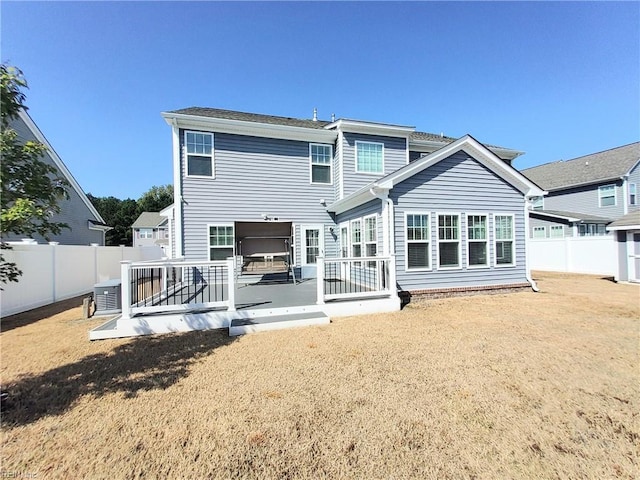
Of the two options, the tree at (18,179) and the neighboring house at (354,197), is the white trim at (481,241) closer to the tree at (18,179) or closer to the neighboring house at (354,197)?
the neighboring house at (354,197)

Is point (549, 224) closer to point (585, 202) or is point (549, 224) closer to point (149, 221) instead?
point (585, 202)

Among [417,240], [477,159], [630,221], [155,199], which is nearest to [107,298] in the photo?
[417,240]

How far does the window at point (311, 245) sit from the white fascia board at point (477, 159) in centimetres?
416

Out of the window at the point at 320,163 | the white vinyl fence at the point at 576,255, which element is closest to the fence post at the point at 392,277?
the window at the point at 320,163

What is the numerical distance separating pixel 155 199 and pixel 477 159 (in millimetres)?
56901

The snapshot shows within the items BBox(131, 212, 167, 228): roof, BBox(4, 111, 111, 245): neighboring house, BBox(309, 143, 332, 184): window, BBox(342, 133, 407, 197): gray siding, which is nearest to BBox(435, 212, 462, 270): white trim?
BBox(342, 133, 407, 197): gray siding

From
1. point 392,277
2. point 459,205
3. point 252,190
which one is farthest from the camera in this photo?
point 252,190

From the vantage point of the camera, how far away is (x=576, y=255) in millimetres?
14992

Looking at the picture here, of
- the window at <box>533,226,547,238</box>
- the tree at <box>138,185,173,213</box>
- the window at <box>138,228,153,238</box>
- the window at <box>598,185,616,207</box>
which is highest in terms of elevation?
the tree at <box>138,185,173,213</box>

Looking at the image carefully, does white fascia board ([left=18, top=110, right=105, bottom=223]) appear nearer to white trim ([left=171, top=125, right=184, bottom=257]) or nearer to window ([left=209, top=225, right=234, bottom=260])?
white trim ([left=171, top=125, right=184, bottom=257])

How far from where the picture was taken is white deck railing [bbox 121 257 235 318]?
5480 mm

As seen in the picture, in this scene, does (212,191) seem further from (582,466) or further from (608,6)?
(608,6)

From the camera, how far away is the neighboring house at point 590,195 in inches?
694

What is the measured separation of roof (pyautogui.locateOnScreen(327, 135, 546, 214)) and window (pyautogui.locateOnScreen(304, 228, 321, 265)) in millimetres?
1812
